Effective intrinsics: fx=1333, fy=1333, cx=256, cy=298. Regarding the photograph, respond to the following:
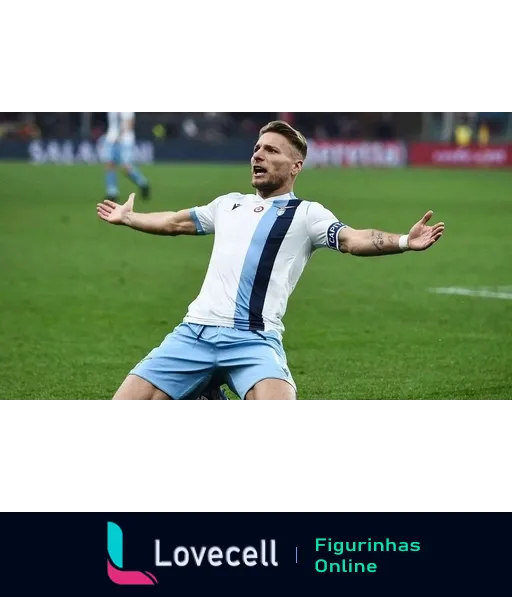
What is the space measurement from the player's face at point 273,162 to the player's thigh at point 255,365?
825 mm

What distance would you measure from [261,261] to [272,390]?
0.73 m

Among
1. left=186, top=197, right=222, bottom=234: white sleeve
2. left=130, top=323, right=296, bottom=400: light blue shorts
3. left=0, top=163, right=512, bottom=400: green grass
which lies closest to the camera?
left=130, top=323, right=296, bottom=400: light blue shorts

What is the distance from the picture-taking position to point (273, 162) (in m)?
7.16

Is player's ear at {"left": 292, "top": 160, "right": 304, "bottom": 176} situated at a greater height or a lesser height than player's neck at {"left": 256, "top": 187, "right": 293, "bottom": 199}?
greater

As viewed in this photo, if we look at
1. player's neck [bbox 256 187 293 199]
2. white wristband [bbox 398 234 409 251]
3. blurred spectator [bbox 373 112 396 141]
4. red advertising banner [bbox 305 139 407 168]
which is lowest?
white wristband [bbox 398 234 409 251]

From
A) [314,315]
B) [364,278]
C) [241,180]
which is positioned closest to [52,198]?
[241,180]

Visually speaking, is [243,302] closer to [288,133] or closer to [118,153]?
[288,133]

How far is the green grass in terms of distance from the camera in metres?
9.73

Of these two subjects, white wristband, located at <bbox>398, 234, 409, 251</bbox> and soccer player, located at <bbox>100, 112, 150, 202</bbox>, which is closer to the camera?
white wristband, located at <bbox>398, 234, 409, 251</bbox>

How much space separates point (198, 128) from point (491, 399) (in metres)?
36.2

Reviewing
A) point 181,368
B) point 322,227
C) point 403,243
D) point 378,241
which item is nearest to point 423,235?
point 403,243

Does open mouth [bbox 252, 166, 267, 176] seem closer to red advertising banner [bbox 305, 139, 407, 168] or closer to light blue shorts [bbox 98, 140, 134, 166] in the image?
light blue shorts [bbox 98, 140, 134, 166]

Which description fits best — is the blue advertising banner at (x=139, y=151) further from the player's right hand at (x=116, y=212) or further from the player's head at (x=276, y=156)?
the player's head at (x=276, y=156)
